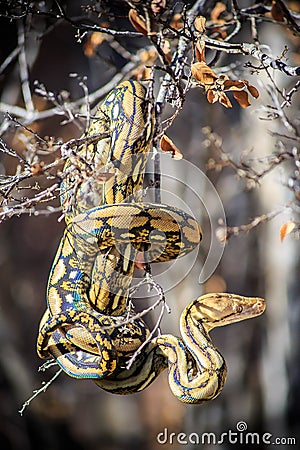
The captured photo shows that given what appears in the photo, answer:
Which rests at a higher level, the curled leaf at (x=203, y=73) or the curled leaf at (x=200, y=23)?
the curled leaf at (x=200, y=23)

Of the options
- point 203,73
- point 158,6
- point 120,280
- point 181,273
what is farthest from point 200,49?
point 181,273

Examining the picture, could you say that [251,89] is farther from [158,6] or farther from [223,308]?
[223,308]

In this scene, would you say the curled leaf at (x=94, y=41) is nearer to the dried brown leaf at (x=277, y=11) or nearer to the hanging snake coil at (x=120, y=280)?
the hanging snake coil at (x=120, y=280)

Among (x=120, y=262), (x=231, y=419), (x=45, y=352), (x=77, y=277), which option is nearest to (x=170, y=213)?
(x=120, y=262)

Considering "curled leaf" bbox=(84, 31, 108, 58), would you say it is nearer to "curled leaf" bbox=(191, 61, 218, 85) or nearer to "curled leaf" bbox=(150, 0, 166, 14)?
"curled leaf" bbox=(150, 0, 166, 14)

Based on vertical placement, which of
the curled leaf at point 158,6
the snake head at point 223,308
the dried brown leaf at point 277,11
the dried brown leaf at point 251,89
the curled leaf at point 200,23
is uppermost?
the curled leaf at point 158,6

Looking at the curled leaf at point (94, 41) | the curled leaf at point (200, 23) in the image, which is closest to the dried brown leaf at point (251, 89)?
the curled leaf at point (200, 23)

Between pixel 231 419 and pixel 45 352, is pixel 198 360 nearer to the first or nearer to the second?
pixel 45 352
